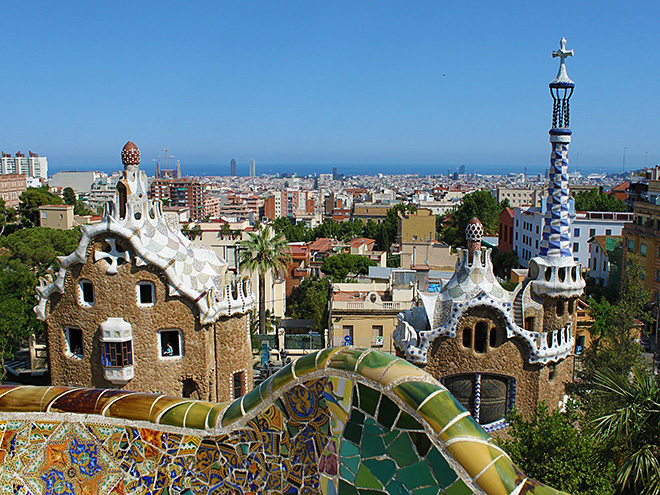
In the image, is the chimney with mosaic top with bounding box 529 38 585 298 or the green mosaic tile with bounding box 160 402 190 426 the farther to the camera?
the chimney with mosaic top with bounding box 529 38 585 298

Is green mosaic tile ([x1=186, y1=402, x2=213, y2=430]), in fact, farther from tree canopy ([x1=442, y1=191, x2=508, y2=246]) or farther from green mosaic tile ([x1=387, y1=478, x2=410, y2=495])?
tree canopy ([x1=442, y1=191, x2=508, y2=246])

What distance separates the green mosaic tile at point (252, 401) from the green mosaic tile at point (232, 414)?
9 centimetres

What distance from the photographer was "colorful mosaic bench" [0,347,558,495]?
5.75 m

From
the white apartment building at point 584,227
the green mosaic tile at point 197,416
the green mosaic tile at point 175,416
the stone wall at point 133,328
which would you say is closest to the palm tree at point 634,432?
the green mosaic tile at point 197,416

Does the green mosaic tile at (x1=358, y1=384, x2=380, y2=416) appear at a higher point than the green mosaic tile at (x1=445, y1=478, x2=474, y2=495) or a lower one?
higher

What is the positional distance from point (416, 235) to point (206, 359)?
56050 mm

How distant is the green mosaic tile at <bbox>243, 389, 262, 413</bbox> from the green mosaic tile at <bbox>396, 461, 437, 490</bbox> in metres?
1.76

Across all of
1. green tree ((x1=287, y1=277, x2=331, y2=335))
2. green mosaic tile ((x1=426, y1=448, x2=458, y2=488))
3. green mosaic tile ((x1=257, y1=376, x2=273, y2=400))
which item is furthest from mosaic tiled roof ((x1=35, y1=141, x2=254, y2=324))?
green tree ((x1=287, y1=277, x2=331, y2=335))

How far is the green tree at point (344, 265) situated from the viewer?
49.8m

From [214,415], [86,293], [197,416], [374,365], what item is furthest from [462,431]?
[86,293]

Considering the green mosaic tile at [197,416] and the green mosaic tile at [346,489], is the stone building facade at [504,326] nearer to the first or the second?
the green mosaic tile at [197,416]

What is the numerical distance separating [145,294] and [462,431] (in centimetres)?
1382

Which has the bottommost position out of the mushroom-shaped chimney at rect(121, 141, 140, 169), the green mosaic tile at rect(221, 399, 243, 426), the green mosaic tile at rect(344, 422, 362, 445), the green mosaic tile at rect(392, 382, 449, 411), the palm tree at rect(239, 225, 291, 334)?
the palm tree at rect(239, 225, 291, 334)

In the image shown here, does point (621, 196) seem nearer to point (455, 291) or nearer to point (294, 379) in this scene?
point (455, 291)
